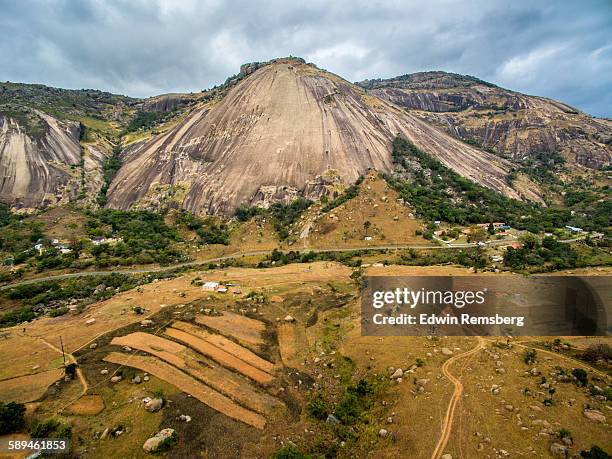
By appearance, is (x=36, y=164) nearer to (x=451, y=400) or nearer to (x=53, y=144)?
(x=53, y=144)

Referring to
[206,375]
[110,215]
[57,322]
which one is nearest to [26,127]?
[110,215]

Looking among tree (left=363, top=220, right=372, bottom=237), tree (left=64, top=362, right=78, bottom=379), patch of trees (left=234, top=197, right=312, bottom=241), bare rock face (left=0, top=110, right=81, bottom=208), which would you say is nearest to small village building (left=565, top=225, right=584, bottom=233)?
tree (left=363, top=220, right=372, bottom=237)

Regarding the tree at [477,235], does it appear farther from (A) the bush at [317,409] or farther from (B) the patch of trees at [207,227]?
(A) the bush at [317,409]

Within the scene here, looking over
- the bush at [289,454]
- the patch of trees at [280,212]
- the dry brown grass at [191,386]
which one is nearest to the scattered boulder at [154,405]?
the dry brown grass at [191,386]

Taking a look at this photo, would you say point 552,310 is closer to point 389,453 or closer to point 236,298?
point 389,453

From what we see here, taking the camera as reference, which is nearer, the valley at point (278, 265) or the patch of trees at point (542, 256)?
the valley at point (278, 265)

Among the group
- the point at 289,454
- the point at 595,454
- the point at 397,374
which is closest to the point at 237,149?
the point at 397,374
